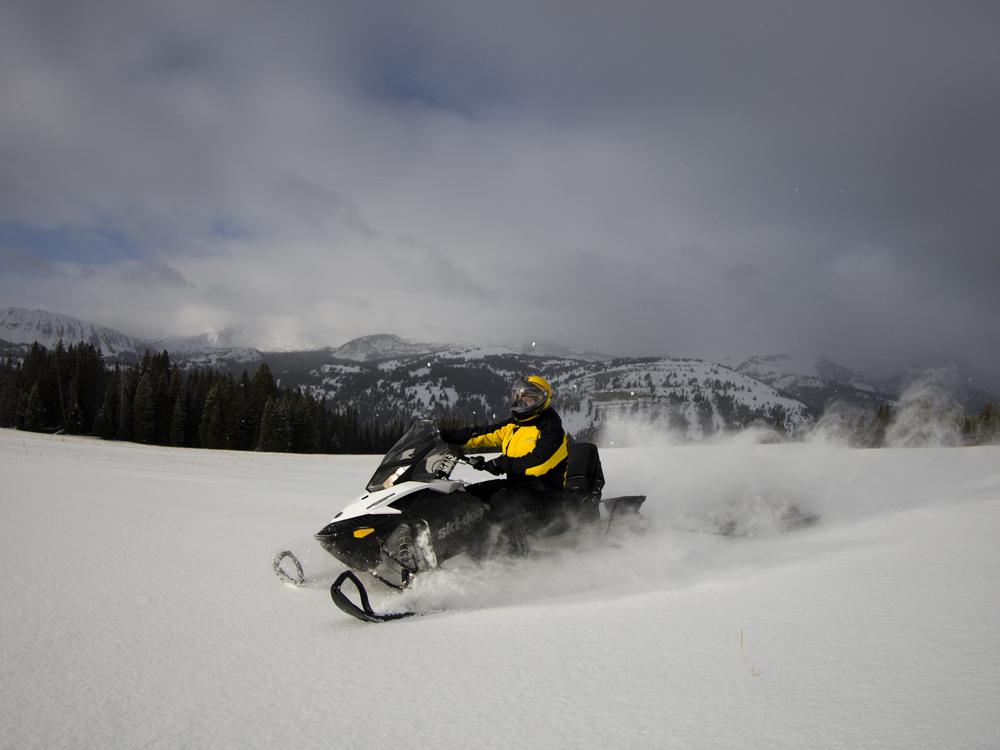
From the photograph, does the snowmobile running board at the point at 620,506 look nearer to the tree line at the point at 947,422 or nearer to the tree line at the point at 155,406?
the tree line at the point at 947,422

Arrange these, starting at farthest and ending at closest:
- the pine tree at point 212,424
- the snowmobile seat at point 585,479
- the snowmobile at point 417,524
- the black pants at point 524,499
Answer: the pine tree at point 212,424 < the snowmobile seat at point 585,479 < the black pants at point 524,499 < the snowmobile at point 417,524

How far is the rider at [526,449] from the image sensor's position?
16.0 feet

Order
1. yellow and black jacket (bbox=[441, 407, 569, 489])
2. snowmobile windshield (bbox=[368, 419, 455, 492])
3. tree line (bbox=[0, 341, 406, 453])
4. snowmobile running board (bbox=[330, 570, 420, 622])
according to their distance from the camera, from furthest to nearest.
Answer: tree line (bbox=[0, 341, 406, 453]) → yellow and black jacket (bbox=[441, 407, 569, 489]) → snowmobile windshield (bbox=[368, 419, 455, 492]) → snowmobile running board (bbox=[330, 570, 420, 622])

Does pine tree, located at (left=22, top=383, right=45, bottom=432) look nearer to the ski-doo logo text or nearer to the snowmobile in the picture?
the snowmobile

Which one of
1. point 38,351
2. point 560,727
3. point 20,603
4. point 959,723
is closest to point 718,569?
point 959,723

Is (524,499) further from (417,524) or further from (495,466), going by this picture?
(417,524)

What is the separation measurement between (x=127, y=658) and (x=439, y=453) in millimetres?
2419

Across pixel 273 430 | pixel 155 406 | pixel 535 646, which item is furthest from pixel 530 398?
pixel 155 406

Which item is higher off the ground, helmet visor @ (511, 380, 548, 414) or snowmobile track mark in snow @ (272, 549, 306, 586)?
helmet visor @ (511, 380, 548, 414)

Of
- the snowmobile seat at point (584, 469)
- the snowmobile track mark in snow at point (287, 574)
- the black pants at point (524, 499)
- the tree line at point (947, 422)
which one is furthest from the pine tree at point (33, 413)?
the tree line at point (947, 422)

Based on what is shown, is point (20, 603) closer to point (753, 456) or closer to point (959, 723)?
point (959, 723)

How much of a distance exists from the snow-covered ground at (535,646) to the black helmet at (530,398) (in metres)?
1.37

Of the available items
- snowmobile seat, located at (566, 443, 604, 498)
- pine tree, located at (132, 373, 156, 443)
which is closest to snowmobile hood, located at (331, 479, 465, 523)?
snowmobile seat, located at (566, 443, 604, 498)

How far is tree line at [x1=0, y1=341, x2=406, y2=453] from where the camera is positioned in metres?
57.2
